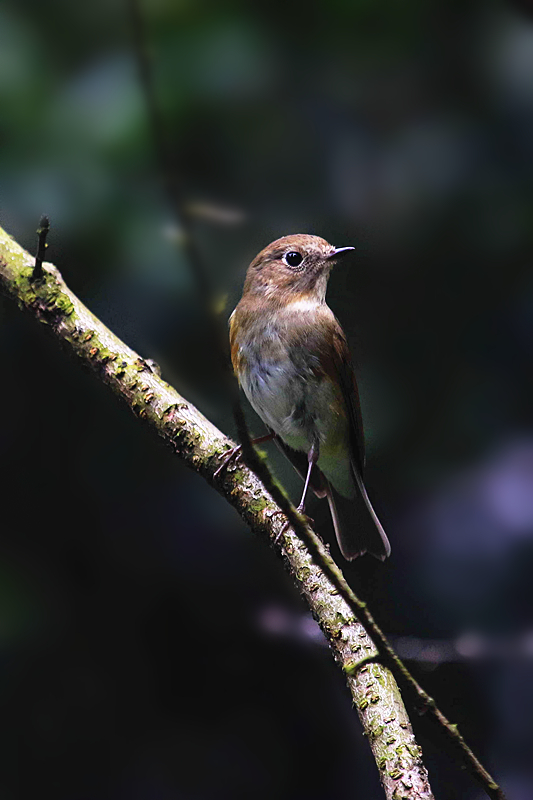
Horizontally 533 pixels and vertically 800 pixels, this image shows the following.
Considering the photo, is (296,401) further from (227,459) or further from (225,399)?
(227,459)

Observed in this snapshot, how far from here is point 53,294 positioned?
1.71 meters

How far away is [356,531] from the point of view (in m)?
2.06

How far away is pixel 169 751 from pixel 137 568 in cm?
45

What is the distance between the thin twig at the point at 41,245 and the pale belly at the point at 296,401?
57 centimetres

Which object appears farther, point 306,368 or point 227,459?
point 306,368

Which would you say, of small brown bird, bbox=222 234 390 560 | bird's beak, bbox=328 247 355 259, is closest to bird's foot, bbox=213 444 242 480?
small brown bird, bbox=222 234 390 560

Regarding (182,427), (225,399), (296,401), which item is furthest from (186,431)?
(296,401)

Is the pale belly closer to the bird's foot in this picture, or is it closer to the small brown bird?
the small brown bird

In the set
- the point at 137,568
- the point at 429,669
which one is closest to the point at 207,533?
the point at 137,568

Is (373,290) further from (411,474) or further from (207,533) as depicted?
(207,533)

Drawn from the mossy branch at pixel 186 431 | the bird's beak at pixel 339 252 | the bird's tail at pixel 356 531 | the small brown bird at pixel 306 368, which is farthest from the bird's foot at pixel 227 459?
the bird's beak at pixel 339 252

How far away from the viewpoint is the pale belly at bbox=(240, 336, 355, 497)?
2.00 m

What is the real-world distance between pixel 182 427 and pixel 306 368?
48cm

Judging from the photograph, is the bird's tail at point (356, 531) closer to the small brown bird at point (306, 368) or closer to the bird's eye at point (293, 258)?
the small brown bird at point (306, 368)
